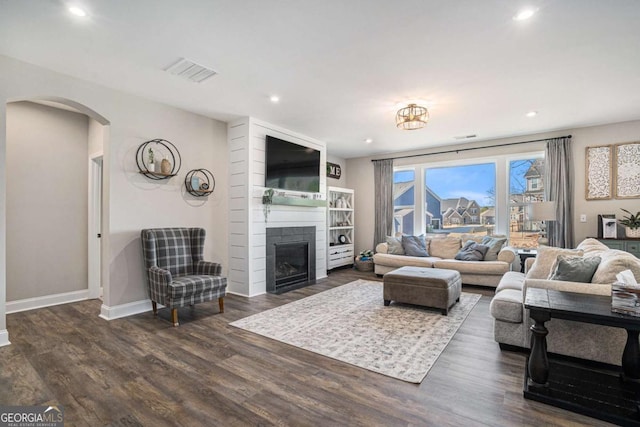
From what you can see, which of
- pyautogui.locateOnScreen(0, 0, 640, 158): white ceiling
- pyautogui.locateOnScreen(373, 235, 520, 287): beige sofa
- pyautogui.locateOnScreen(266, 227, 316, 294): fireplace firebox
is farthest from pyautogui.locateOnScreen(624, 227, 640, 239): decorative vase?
pyautogui.locateOnScreen(266, 227, 316, 294): fireplace firebox

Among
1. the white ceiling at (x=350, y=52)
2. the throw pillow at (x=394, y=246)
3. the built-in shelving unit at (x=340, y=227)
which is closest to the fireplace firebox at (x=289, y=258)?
the built-in shelving unit at (x=340, y=227)

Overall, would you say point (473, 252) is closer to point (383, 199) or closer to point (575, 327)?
point (383, 199)

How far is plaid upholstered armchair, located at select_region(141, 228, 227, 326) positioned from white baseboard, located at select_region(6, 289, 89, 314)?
1527mm

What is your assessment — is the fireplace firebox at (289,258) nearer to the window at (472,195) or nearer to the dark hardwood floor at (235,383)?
the dark hardwood floor at (235,383)

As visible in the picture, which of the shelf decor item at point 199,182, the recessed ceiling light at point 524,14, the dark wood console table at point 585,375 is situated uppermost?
the recessed ceiling light at point 524,14

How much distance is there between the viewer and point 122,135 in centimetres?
371

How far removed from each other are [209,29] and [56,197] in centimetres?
351

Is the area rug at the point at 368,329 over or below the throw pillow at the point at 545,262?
below

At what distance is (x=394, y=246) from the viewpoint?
246 inches

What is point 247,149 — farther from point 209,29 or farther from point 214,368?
point 214,368

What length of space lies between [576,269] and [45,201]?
20.1ft

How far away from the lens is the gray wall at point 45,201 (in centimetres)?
384

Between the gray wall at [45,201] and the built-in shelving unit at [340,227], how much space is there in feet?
13.9

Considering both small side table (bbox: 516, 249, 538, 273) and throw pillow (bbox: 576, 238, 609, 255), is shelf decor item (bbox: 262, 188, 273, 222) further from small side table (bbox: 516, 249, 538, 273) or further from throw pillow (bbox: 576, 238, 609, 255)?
small side table (bbox: 516, 249, 538, 273)
